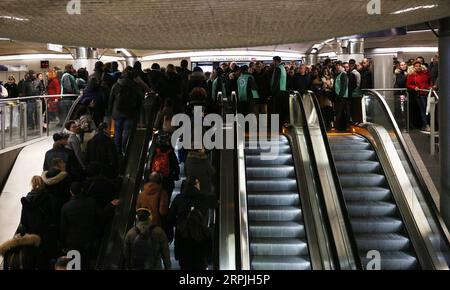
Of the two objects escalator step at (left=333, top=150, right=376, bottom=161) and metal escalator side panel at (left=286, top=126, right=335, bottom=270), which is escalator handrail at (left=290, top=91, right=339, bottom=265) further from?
escalator step at (left=333, top=150, right=376, bottom=161)

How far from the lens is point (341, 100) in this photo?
12.5m

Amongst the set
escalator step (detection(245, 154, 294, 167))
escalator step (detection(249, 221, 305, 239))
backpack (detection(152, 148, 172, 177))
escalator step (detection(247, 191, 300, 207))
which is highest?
backpack (detection(152, 148, 172, 177))

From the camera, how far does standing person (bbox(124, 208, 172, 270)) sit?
6.21m

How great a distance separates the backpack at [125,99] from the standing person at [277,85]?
3.42 metres

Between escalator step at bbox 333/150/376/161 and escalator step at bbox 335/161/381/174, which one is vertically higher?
escalator step at bbox 333/150/376/161

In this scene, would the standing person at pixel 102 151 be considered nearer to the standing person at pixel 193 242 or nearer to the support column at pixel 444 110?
the standing person at pixel 193 242

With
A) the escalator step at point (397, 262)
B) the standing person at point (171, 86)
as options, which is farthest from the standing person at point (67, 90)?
the escalator step at point (397, 262)

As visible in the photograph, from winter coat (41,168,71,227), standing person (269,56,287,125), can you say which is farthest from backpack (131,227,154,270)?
standing person (269,56,287,125)

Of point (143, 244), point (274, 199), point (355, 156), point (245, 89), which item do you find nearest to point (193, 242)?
point (143, 244)

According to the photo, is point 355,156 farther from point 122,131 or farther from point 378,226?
point 122,131

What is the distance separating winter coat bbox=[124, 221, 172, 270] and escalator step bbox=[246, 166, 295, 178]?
3.61 m
